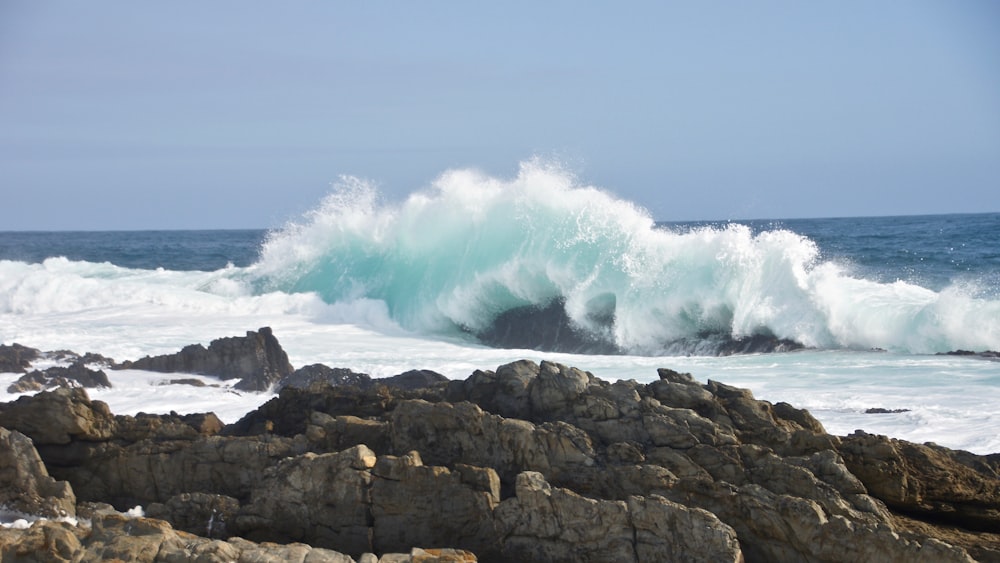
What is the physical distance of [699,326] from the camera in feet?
66.3

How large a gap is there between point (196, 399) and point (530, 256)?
11.0 meters

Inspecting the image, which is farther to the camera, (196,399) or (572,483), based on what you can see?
(196,399)

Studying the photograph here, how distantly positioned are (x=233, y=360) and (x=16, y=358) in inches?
132

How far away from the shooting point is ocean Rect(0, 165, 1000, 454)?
13773 mm

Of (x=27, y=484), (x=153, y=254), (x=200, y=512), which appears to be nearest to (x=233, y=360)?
(x=27, y=484)

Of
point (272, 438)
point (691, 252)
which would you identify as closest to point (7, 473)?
point (272, 438)

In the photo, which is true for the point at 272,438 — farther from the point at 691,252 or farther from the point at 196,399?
the point at 691,252

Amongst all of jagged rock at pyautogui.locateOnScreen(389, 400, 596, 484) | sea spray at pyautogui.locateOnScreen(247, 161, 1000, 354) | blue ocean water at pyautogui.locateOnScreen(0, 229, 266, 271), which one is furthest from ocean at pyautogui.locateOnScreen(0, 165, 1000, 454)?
blue ocean water at pyautogui.locateOnScreen(0, 229, 266, 271)

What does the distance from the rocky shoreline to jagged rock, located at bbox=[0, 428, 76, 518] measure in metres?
0.01

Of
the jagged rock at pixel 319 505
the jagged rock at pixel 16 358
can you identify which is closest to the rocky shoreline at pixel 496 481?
the jagged rock at pixel 319 505

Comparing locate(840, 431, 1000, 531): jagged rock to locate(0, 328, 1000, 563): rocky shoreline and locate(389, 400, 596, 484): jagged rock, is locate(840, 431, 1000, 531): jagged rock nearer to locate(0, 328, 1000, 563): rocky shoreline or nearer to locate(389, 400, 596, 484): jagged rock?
locate(0, 328, 1000, 563): rocky shoreline

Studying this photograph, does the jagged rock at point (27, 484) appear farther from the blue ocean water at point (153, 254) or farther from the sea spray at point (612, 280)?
the blue ocean water at point (153, 254)

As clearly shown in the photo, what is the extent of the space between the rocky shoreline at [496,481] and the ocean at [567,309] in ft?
11.2

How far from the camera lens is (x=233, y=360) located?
14.7 metres
